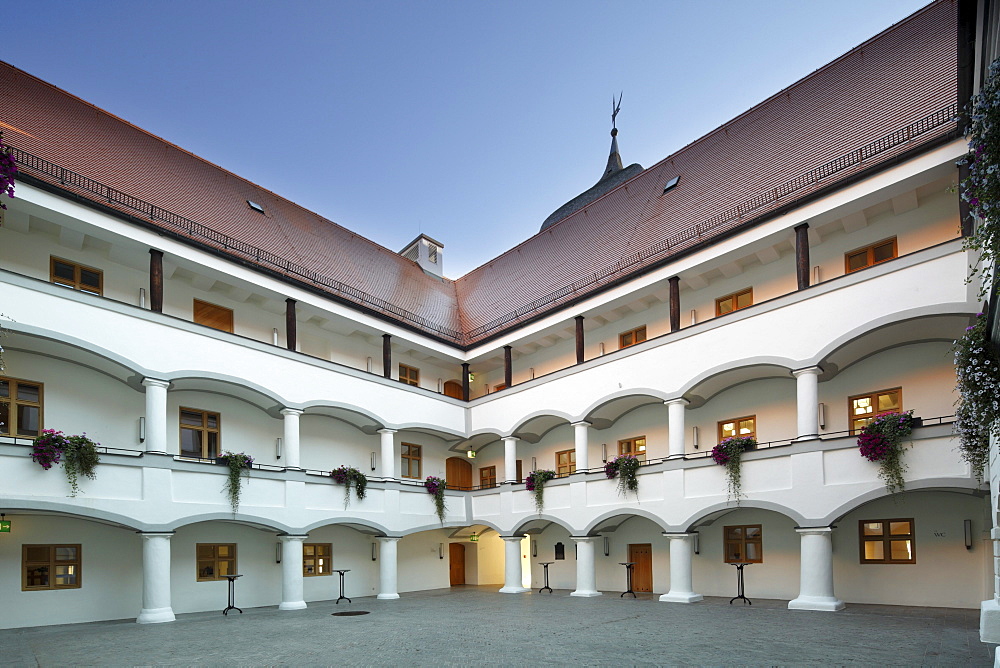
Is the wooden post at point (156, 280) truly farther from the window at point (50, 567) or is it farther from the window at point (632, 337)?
the window at point (632, 337)

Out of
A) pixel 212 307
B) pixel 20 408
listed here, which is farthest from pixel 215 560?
pixel 212 307

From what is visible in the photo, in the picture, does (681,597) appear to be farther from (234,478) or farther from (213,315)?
(213,315)

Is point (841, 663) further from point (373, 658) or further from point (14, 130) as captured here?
point (14, 130)

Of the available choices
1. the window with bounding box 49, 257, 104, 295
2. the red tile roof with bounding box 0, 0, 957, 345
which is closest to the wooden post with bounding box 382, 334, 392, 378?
the red tile roof with bounding box 0, 0, 957, 345

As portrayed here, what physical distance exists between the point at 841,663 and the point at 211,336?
47.5 feet

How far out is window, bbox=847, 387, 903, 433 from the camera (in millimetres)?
15328

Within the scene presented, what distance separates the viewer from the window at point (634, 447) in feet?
66.9

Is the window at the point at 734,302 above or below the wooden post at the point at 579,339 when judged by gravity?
above

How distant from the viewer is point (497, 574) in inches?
1048

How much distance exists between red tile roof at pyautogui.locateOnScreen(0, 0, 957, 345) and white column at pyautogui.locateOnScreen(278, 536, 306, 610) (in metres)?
A: 7.06

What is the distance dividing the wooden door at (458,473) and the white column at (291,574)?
306 inches

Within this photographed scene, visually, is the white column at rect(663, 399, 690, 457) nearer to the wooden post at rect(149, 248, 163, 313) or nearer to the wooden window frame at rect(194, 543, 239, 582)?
the wooden window frame at rect(194, 543, 239, 582)

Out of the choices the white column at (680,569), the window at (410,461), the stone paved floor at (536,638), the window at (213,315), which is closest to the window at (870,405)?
the stone paved floor at (536,638)

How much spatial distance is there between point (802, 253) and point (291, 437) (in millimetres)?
13526
